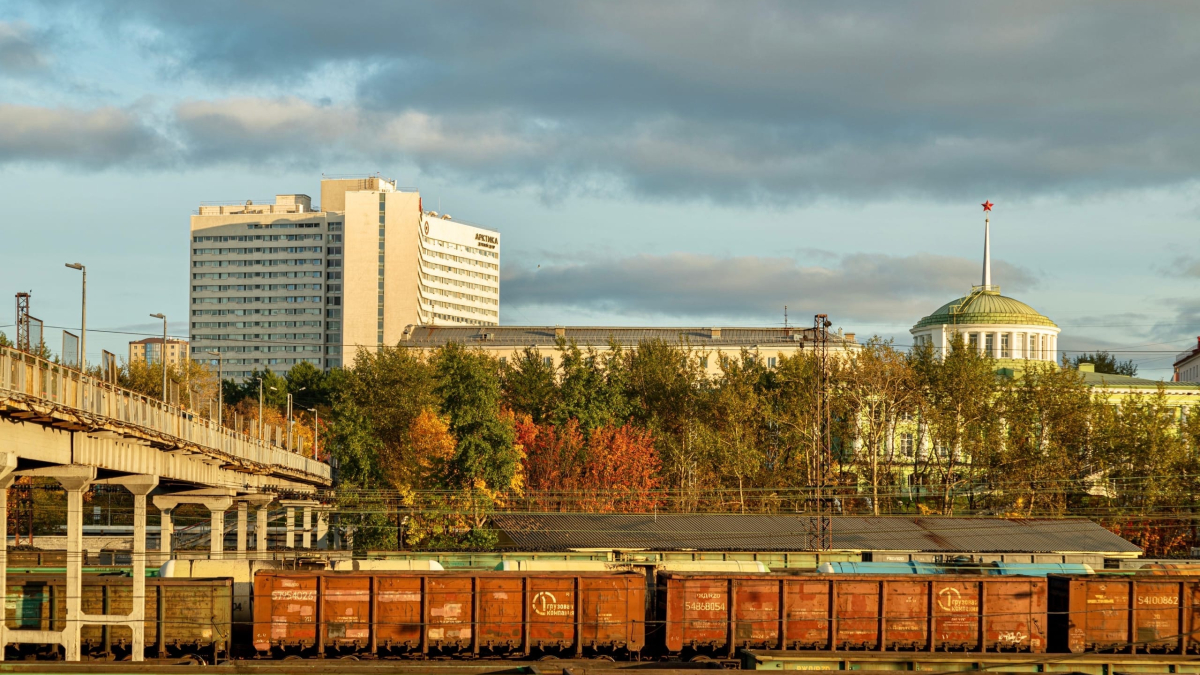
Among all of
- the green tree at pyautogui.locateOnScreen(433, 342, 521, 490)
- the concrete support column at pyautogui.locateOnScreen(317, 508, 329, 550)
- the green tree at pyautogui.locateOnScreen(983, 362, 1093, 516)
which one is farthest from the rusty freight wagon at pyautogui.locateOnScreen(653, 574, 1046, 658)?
the concrete support column at pyautogui.locateOnScreen(317, 508, 329, 550)

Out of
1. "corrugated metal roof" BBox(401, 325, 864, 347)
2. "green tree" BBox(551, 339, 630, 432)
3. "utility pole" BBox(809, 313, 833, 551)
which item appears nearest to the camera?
"utility pole" BBox(809, 313, 833, 551)

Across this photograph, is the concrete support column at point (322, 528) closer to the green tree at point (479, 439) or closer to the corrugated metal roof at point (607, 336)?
the green tree at point (479, 439)

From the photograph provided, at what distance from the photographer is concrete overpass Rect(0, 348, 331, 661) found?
37.0m

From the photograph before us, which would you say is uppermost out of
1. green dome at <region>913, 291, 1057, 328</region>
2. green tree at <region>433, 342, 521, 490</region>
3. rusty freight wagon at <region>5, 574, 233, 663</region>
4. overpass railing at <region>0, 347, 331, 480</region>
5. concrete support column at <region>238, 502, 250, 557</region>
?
green dome at <region>913, 291, 1057, 328</region>

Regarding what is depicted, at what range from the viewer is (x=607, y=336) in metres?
172

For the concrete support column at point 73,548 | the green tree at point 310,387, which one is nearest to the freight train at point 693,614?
the concrete support column at point 73,548

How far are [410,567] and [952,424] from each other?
66.7m

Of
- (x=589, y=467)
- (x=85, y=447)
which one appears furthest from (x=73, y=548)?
→ (x=589, y=467)

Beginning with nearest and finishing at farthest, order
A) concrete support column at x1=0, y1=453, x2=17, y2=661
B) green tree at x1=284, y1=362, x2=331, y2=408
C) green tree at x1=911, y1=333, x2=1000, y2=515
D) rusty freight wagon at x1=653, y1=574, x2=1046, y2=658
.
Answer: concrete support column at x1=0, y1=453, x2=17, y2=661
rusty freight wagon at x1=653, y1=574, x2=1046, y2=658
green tree at x1=911, y1=333, x2=1000, y2=515
green tree at x1=284, y1=362, x2=331, y2=408

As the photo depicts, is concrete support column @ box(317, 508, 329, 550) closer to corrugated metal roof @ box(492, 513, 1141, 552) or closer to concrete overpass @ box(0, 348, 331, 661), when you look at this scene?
corrugated metal roof @ box(492, 513, 1141, 552)

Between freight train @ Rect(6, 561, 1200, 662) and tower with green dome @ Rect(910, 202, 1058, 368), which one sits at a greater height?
tower with green dome @ Rect(910, 202, 1058, 368)

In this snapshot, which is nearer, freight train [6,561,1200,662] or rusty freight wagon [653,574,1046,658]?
freight train [6,561,1200,662]

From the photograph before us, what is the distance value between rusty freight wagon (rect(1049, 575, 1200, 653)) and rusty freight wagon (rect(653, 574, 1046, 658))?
3.38 feet

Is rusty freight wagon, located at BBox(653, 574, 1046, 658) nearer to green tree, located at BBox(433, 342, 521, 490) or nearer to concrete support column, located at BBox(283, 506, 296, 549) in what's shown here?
green tree, located at BBox(433, 342, 521, 490)
